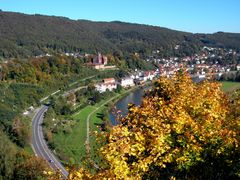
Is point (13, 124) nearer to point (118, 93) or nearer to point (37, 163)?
point (37, 163)

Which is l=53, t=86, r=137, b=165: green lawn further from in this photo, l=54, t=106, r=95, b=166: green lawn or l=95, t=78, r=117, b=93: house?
l=95, t=78, r=117, b=93: house

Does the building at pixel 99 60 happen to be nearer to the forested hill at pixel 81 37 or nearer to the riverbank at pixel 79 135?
the forested hill at pixel 81 37

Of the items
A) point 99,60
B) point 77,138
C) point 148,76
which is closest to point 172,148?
point 77,138

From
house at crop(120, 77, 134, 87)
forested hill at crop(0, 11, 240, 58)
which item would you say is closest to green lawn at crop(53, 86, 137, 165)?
house at crop(120, 77, 134, 87)

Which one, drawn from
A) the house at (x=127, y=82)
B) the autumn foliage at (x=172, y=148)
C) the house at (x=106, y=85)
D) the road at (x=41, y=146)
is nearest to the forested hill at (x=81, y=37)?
the house at (x=106, y=85)

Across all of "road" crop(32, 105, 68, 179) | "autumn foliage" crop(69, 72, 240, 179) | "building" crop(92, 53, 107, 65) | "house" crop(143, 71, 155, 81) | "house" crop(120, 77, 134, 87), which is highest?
"autumn foliage" crop(69, 72, 240, 179)

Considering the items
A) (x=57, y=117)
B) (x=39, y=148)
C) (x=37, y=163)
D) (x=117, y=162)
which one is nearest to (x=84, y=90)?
(x=57, y=117)

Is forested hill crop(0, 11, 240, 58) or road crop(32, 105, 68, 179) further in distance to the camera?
forested hill crop(0, 11, 240, 58)

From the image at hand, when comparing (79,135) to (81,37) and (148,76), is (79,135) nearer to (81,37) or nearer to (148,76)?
(148,76)
